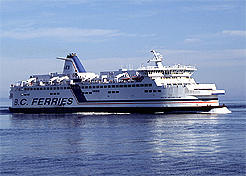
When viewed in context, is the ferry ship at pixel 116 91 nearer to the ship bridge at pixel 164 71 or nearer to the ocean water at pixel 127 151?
the ship bridge at pixel 164 71

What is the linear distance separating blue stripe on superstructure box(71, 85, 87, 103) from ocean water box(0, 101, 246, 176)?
25152 mm

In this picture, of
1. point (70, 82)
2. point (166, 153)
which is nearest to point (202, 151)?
point (166, 153)

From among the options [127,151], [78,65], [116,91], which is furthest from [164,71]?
[127,151]

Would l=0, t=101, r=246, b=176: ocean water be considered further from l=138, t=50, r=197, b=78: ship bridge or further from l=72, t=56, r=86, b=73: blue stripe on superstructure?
l=72, t=56, r=86, b=73: blue stripe on superstructure

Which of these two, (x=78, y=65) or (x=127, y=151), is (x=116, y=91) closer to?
(x=78, y=65)

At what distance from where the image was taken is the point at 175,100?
5794 cm

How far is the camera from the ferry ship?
5769 cm

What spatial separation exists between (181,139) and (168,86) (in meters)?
26.0

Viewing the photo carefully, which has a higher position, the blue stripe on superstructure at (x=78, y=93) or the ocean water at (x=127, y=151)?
the blue stripe on superstructure at (x=78, y=93)

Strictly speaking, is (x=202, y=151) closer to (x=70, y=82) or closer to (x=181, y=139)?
(x=181, y=139)

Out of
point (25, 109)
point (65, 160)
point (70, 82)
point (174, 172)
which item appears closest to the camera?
point (174, 172)

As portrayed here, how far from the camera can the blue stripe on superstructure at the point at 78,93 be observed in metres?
66.2

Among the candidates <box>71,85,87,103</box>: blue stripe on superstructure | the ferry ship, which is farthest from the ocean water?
<box>71,85,87,103</box>: blue stripe on superstructure

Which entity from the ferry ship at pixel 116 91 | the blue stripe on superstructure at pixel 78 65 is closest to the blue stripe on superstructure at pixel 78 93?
the ferry ship at pixel 116 91
